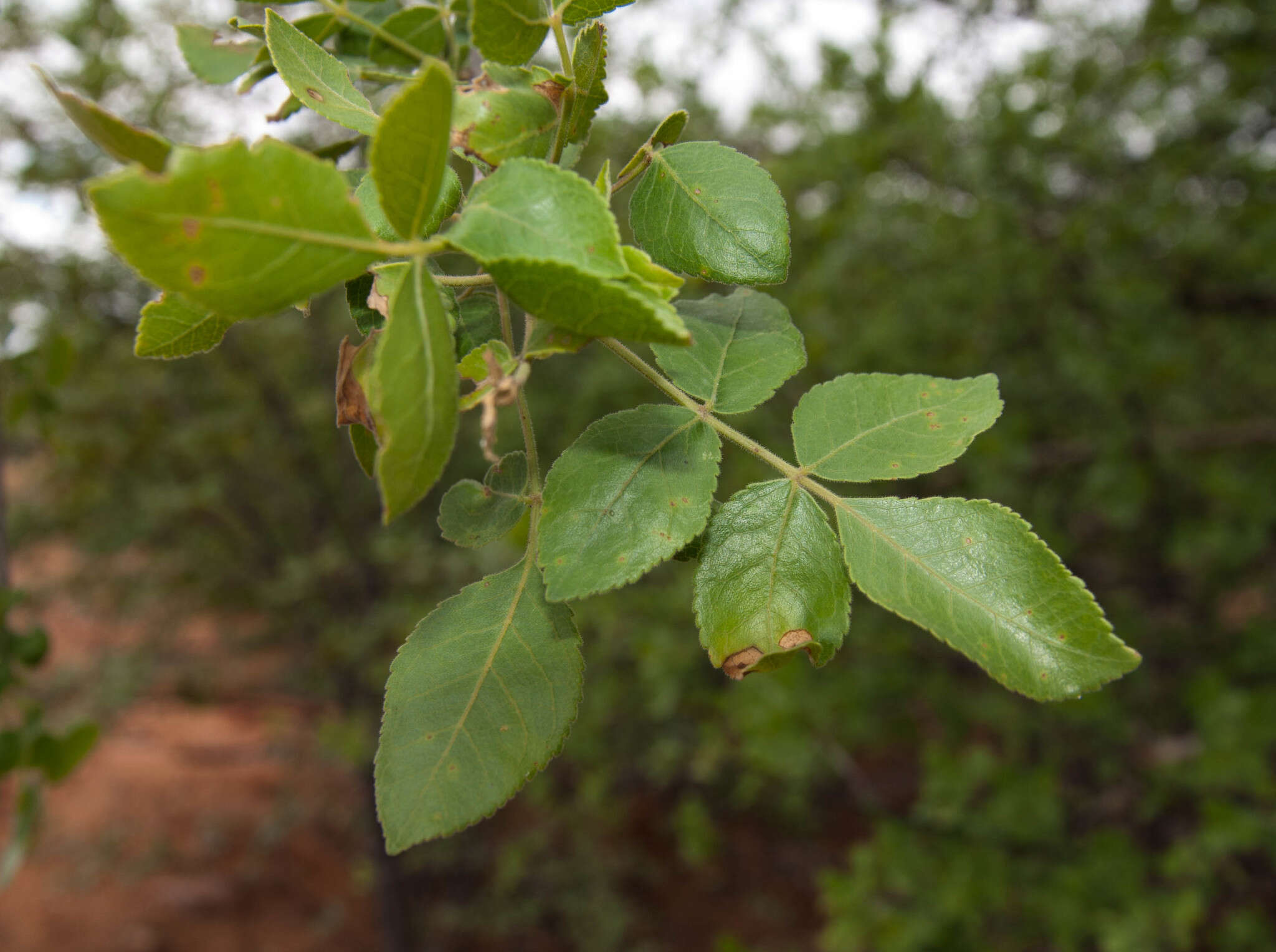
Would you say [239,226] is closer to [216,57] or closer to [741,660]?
[741,660]

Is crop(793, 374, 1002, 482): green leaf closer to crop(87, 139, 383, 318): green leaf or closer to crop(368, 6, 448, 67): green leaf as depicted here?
crop(87, 139, 383, 318): green leaf

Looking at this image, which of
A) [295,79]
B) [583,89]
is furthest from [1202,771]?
[295,79]

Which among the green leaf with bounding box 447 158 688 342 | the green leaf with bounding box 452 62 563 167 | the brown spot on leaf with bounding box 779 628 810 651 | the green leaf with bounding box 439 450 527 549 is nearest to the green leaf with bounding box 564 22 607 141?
the green leaf with bounding box 452 62 563 167

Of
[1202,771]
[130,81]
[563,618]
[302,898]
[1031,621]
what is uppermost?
[1031,621]

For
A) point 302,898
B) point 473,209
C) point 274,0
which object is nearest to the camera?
point 473,209

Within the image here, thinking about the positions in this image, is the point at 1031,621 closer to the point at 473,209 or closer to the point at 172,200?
the point at 473,209

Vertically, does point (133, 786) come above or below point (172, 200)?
below

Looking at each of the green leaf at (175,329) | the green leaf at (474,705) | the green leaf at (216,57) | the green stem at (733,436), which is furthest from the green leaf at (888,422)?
the green leaf at (216,57)
